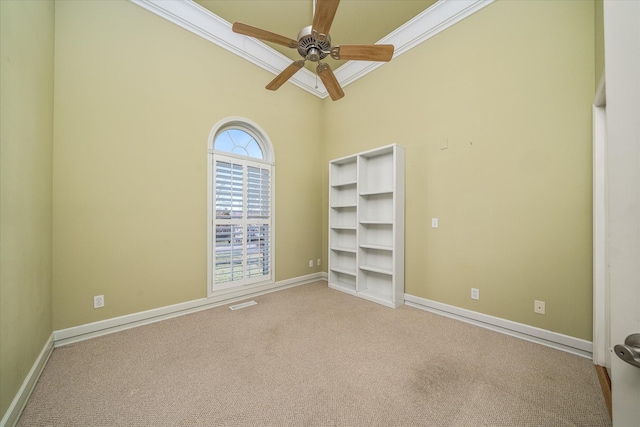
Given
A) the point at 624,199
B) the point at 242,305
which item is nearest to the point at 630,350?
the point at 624,199

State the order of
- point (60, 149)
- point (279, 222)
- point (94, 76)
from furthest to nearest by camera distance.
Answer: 1. point (279, 222)
2. point (94, 76)
3. point (60, 149)

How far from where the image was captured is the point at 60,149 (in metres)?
2.19

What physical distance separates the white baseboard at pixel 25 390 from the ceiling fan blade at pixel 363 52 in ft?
10.0

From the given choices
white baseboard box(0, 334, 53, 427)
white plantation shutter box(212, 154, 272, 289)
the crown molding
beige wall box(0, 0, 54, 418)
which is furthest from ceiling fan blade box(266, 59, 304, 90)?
white baseboard box(0, 334, 53, 427)

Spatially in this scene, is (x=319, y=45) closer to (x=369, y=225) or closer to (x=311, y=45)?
(x=311, y=45)

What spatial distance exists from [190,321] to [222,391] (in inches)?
52.0

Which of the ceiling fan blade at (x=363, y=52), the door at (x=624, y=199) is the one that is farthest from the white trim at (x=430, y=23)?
the door at (x=624, y=199)

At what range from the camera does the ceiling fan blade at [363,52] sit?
1.89 metres

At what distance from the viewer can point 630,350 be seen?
0.50m

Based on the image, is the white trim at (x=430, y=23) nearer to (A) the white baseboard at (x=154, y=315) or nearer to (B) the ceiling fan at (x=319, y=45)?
(B) the ceiling fan at (x=319, y=45)

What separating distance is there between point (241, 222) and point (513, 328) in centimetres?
332

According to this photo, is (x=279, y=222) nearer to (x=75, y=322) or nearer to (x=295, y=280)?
(x=295, y=280)

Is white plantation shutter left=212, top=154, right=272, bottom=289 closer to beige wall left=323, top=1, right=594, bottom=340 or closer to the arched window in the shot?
the arched window

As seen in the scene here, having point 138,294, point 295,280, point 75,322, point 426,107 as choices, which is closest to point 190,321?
point 138,294
